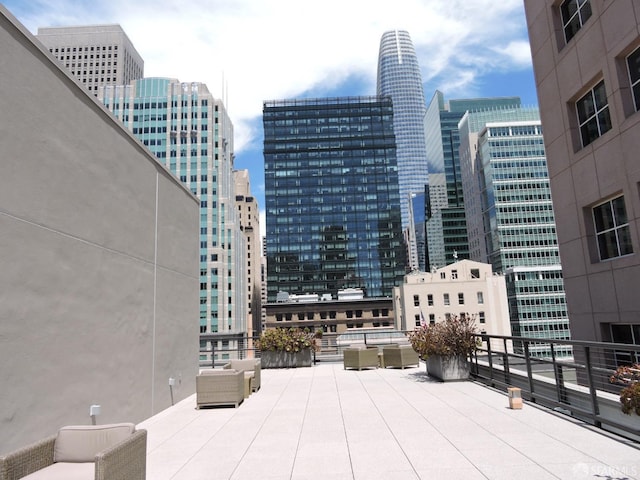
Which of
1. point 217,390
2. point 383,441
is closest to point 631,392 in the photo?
point 383,441

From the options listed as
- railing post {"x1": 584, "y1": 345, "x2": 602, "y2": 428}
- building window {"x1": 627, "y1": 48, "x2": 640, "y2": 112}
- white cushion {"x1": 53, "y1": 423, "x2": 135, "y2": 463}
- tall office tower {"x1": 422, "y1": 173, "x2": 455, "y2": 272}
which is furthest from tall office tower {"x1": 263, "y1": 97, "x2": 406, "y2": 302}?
white cushion {"x1": 53, "y1": 423, "x2": 135, "y2": 463}

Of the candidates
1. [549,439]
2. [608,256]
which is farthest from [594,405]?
[608,256]

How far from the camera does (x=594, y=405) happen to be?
6406 mm

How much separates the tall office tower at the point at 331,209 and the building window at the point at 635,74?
118995mm

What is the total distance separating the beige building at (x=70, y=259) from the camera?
5141 mm

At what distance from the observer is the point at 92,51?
146750mm

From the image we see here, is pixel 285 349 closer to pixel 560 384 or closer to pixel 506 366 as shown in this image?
pixel 506 366

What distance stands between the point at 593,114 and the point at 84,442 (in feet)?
49.4

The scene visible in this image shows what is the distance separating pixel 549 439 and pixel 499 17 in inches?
668

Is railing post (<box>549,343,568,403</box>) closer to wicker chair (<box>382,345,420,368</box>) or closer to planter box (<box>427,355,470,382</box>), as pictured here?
planter box (<box>427,355,470,382</box>)

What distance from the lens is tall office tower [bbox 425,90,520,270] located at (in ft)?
511

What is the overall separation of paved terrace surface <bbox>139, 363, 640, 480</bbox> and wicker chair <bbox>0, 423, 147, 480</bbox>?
32.9 inches

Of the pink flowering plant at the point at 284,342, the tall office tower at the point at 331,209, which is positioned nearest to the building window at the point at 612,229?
the pink flowering plant at the point at 284,342

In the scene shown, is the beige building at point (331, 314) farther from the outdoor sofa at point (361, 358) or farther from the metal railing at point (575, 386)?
the metal railing at point (575, 386)
